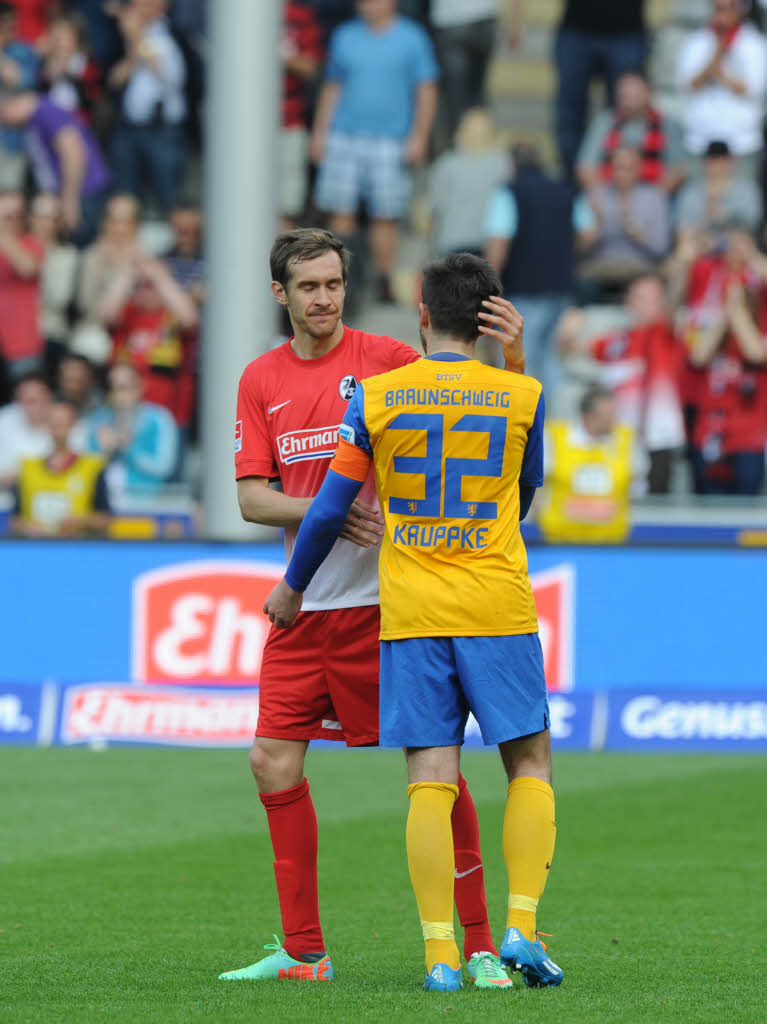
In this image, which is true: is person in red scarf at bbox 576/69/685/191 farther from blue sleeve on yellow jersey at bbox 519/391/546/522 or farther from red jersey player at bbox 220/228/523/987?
blue sleeve on yellow jersey at bbox 519/391/546/522

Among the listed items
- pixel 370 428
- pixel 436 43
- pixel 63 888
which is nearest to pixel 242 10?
pixel 436 43

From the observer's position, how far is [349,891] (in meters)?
7.03

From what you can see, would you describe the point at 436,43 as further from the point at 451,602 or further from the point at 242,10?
the point at 451,602

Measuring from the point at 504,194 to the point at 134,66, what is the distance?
3.87 metres

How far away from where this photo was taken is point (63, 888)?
7.00m

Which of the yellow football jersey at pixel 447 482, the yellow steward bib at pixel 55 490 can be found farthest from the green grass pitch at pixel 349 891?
the yellow steward bib at pixel 55 490

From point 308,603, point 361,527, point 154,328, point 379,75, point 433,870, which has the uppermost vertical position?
point 379,75

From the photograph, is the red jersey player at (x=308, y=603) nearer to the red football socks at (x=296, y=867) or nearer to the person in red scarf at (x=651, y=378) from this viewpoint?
the red football socks at (x=296, y=867)

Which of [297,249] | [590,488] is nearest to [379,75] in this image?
[590,488]

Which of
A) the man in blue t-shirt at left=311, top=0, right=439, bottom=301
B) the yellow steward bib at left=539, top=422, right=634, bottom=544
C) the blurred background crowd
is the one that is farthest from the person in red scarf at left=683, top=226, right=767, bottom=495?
the man in blue t-shirt at left=311, top=0, right=439, bottom=301

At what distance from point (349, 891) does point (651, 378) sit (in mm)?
8320

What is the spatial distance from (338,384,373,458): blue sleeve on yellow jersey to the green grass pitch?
1.47m

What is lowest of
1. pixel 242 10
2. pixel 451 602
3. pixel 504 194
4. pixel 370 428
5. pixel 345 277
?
pixel 451 602

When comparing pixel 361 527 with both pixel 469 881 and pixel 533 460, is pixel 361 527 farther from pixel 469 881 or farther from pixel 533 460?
pixel 469 881
